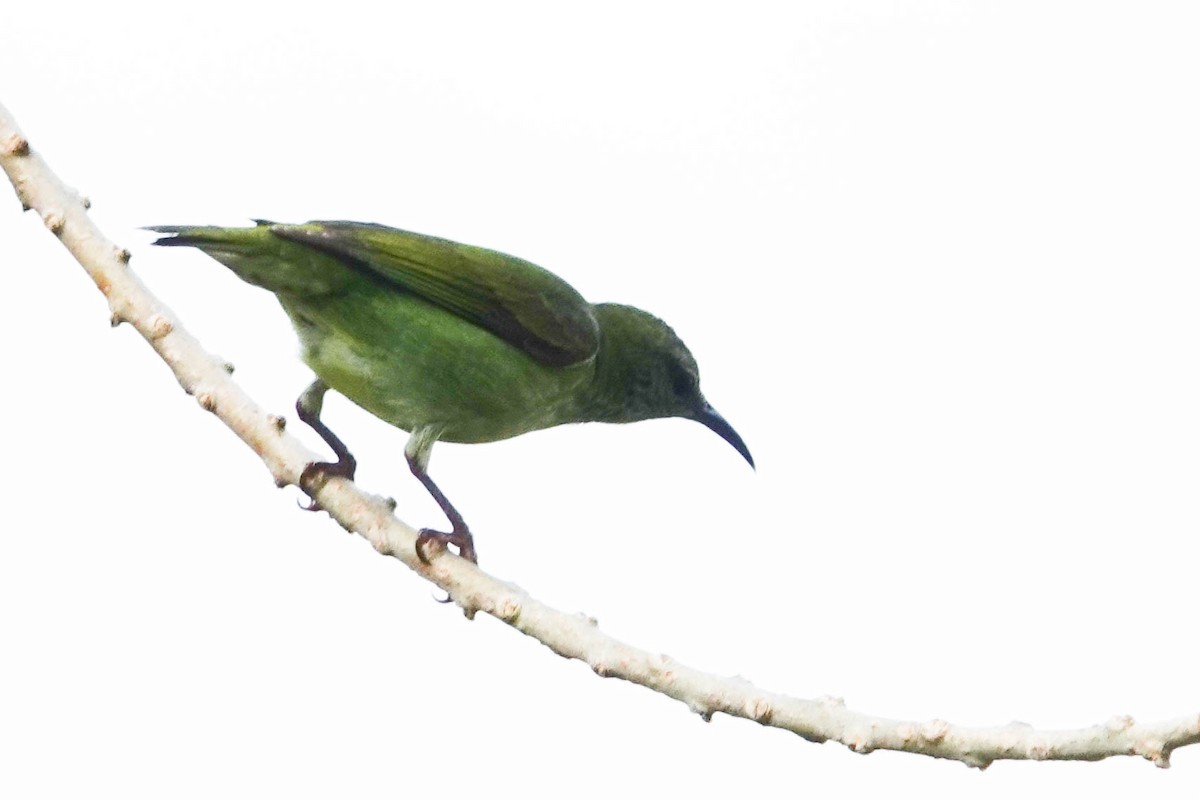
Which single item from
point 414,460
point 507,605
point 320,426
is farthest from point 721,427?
point 507,605

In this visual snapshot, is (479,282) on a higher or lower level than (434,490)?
higher

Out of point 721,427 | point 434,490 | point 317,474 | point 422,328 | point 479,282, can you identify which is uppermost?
point 721,427

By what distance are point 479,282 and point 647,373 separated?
1.27 m

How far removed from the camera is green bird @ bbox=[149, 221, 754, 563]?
559 centimetres

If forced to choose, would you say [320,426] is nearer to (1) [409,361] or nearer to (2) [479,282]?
(1) [409,361]

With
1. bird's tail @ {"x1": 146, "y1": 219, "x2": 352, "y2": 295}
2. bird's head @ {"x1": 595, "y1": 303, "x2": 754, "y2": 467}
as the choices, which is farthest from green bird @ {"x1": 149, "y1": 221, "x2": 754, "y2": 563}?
bird's head @ {"x1": 595, "y1": 303, "x2": 754, "y2": 467}

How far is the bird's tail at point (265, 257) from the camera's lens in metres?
5.32

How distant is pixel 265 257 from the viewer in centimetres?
550

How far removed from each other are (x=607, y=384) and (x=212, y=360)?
287cm

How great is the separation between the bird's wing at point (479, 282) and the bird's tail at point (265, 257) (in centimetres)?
5

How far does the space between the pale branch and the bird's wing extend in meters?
1.14

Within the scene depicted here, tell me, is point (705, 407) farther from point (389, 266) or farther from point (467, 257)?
point (389, 266)

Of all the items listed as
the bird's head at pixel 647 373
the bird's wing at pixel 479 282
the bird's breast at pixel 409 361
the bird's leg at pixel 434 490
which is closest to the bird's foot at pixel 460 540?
the bird's leg at pixel 434 490

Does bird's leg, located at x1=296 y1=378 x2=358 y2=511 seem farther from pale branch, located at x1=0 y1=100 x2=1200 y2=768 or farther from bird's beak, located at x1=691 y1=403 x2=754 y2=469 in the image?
bird's beak, located at x1=691 y1=403 x2=754 y2=469
